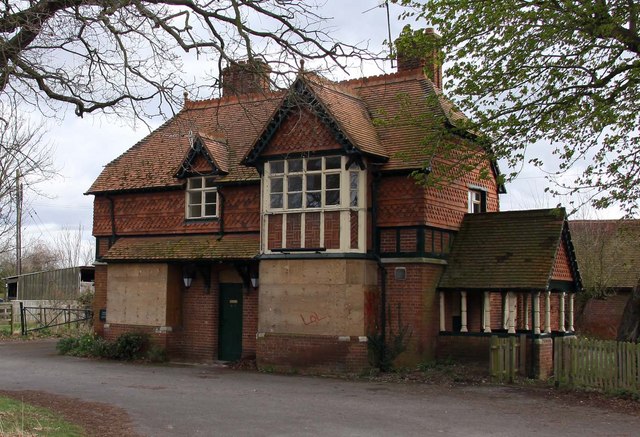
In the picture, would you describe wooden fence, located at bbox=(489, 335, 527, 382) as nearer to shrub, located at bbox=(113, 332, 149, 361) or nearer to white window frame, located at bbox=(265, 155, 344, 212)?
white window frame, located at bbox=(265, 155, 344, 212)

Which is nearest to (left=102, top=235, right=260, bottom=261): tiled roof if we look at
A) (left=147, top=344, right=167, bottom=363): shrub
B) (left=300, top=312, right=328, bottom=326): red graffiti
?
(left=300, top=312, right=328, bottom=326): red graffiti

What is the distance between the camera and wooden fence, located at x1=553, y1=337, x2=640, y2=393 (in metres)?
17.3

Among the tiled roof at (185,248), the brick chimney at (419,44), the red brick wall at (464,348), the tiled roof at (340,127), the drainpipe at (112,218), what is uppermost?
the brick chimney at (419,44)

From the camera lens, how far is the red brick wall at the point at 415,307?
21.3 meters

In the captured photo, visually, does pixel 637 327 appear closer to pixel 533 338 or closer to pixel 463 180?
pixel 533 338

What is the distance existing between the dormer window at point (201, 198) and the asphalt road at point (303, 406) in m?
5.44

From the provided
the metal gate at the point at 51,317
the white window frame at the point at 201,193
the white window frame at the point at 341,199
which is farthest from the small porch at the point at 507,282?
the metal gate at the point at 51,317

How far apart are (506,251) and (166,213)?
435 inches

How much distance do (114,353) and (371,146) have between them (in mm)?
10654

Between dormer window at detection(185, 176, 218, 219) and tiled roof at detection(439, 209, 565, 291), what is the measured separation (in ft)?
25.4

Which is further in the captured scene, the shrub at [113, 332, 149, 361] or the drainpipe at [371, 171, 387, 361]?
the shrub at [113, 332, 149, 361]

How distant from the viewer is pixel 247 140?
25.9 meters

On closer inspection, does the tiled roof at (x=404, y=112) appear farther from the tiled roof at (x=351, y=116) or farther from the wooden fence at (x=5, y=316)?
the wooden fence at (x=5, y=316)

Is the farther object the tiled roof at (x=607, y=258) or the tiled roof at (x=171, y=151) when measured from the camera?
the tiled roof at (x=607, y=258)
